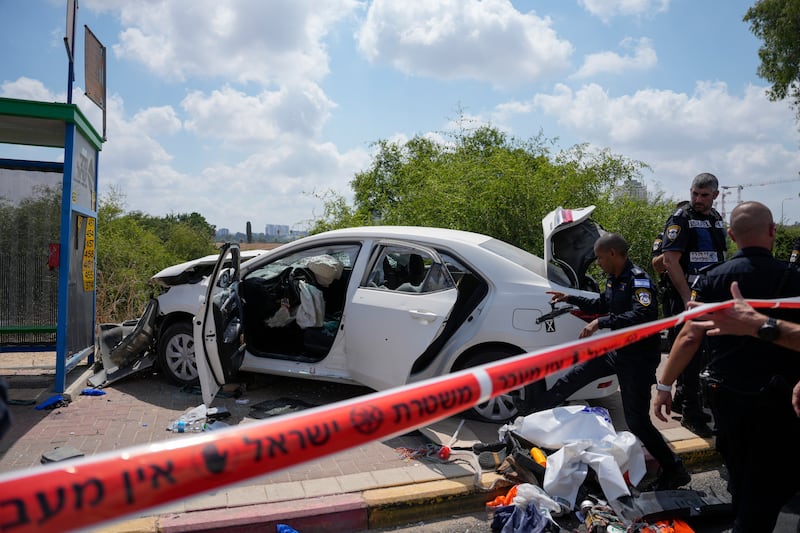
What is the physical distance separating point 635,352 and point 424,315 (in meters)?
1.59

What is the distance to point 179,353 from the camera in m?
5.77

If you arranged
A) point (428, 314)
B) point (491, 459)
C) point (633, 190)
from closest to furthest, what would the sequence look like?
point (491, 459) < point (428, 314) < point (633, 190)

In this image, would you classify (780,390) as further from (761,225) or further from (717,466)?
(717,466)

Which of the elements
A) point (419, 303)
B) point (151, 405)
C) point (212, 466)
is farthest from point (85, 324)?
point (212, 466)

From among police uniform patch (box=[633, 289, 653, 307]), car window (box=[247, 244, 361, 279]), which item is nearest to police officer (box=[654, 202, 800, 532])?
police uniform patch (box=[633, 289, 653, 307])

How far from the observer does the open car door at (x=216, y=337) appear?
4.77 metres

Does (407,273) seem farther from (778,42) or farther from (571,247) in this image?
(778,42)

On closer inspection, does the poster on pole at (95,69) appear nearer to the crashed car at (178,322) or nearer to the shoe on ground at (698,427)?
the crashed car at (178,322)

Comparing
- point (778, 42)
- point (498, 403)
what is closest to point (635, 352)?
point (498, 403)

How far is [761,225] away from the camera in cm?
271

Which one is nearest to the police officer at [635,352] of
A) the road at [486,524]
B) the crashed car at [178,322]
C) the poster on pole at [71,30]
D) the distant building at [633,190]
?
the road at [486,524]

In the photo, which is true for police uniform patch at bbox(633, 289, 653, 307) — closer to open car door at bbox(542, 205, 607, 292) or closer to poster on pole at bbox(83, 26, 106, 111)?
open car door at bbox(542, 205, 607, 292)

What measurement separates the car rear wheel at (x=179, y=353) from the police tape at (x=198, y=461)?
446 centimetres

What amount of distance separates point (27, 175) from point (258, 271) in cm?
273
